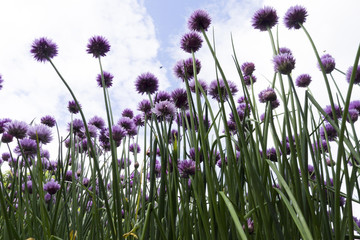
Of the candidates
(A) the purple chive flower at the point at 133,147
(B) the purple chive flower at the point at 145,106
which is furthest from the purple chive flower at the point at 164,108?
(A) the purple chive flower at the point at 133,147

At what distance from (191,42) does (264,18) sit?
0.44 metres

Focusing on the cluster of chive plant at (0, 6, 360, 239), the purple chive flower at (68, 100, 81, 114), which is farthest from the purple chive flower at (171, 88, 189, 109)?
the purple chive flower at (68, 100, 81, 114)

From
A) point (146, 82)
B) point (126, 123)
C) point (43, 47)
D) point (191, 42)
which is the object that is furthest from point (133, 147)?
point (191, 42)

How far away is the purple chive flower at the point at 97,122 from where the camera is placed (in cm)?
251

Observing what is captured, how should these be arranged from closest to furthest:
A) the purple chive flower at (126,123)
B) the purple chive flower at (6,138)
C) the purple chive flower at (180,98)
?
the purple chive flower at (180,98)
the purple chive flower at (6,138)
the purple chive flower at (126,123)

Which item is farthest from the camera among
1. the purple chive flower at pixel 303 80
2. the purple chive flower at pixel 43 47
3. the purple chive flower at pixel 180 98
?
the purple chive flower at pixel 303 80

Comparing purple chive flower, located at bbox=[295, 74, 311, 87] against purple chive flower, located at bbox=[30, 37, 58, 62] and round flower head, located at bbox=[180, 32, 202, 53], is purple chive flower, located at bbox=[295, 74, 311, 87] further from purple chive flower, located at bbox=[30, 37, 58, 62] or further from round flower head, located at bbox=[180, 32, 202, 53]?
purple chive flower, located at bbox=[30, 37, 58, 62]

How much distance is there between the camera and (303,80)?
1771 millimetres

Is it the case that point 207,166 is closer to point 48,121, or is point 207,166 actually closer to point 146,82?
point 146,82

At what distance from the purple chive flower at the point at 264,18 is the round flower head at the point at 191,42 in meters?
0.35

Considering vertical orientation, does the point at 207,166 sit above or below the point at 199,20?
below

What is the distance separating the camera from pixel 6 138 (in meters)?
1.86

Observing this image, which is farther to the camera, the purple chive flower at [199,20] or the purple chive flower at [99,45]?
the purple chive flower at [99,45]

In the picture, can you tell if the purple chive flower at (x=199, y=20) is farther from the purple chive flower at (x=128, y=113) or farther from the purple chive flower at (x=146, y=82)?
the purple chive flower at (x=128, y=113)
